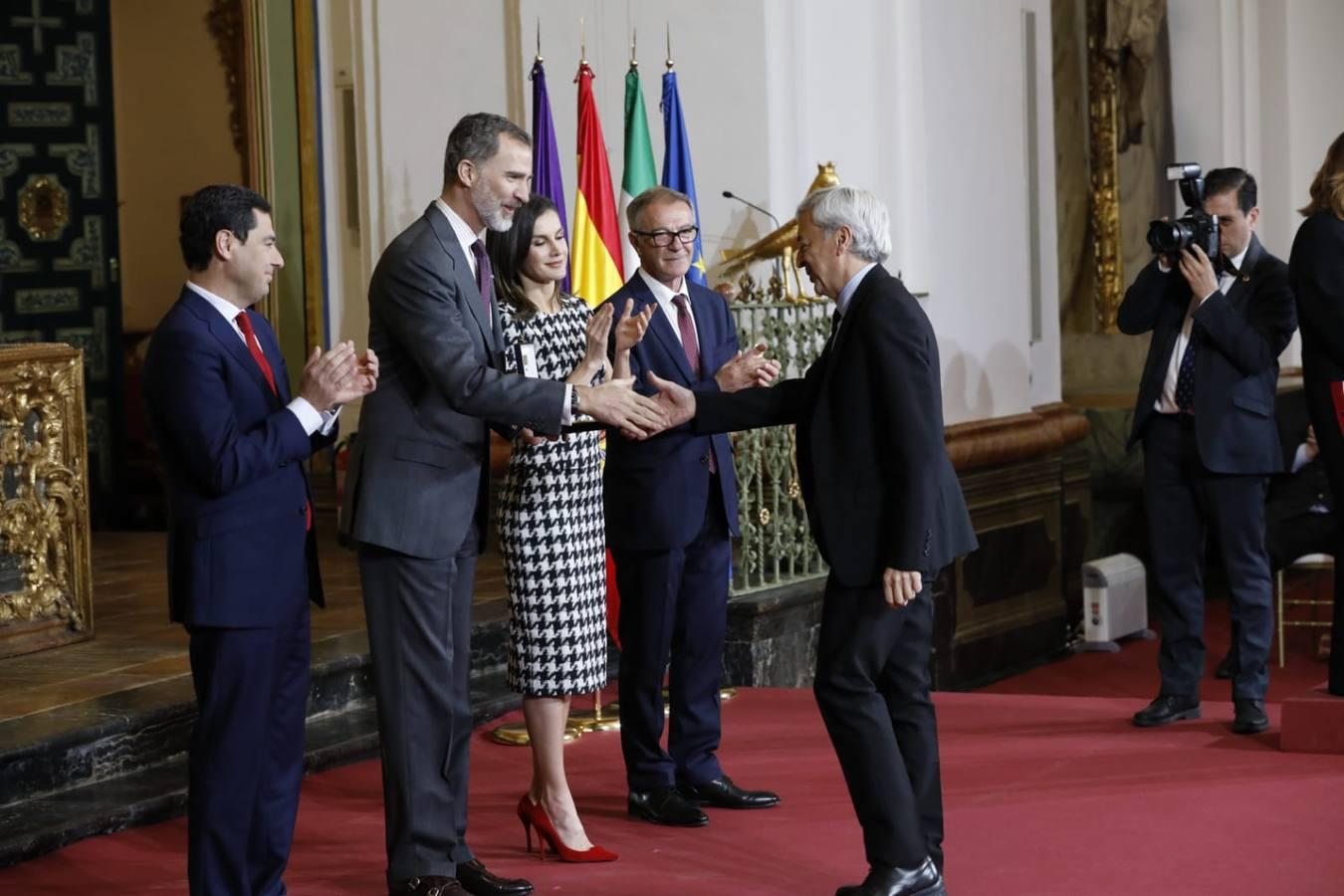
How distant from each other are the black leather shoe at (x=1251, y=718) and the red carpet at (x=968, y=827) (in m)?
0.04

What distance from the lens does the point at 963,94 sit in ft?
28.2

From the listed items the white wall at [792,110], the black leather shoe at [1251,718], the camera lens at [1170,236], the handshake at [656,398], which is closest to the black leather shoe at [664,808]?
the handshake at [656,398]

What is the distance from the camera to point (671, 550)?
4945 millimetres

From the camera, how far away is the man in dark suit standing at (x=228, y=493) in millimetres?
3682

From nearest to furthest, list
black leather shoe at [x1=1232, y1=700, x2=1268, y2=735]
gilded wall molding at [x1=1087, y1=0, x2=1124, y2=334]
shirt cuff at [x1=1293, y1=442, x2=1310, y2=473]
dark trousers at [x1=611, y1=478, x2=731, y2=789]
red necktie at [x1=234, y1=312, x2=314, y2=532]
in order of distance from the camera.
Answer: red necktie at [x1=234, y1=312, x2=314, y2=532], dark trousers at [x1=611, y1=478, x2=731, y2=789], black leather shoe at [x1=1232, y1=700, x2=1268, y2=735], shirt cuff at [x1=1293, y1=442, x2=1310, y2=473], gilded wall molding at [x1=1087, y1=0, x2=1124, y2=334]

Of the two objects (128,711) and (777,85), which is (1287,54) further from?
(128,711)

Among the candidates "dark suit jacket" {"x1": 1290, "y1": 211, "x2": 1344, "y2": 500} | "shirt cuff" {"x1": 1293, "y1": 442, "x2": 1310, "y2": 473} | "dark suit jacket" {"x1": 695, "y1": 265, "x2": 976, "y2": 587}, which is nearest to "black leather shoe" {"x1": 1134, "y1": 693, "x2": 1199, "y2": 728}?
"dark suit jacket" {"x1": 1290, "y1": 211, "x2": 1344, "y2": 500}

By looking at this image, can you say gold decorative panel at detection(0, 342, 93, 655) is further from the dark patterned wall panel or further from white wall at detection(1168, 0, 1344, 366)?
white wall at detection(1168, 0, 1344, 366)

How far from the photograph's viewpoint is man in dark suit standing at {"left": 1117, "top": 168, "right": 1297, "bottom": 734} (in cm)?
579

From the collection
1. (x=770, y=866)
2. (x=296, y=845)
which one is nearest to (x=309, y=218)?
(x=296, y=845)

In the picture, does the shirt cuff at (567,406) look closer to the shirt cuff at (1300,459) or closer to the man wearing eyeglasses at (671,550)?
the man wearing eyeglasses at (671,550)

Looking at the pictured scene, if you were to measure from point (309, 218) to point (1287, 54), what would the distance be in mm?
6217

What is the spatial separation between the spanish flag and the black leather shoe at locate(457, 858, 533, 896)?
10.0ft

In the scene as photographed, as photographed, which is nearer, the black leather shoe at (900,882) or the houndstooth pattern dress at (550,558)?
the black leather shoe at (900,882)
